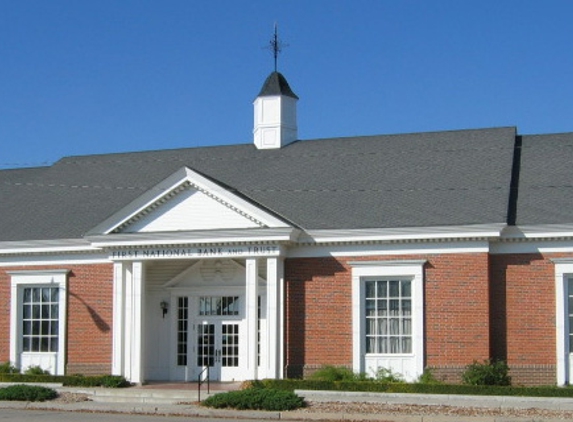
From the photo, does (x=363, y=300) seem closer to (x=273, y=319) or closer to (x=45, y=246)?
(x=273, y=319)

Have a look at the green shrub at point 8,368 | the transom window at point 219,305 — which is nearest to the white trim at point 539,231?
the transom window at point 219,305

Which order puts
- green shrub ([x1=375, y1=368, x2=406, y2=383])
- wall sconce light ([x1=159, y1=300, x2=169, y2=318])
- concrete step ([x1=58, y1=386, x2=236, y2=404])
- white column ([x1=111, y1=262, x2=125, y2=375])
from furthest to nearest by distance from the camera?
wall sconce light ([x1=159, y1=300, x2=169, y2=318]) < white column ([x1=111, y1=262, x2=125, y2=375]) < green shrub ([x1=375, y1=368, x2=406, y2=383]) < concrete step ([x1=58, y1=386, x2=236, y2=404])

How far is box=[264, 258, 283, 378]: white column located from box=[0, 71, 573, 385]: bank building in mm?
65

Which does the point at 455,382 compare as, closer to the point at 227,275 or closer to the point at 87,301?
the point at 227,275

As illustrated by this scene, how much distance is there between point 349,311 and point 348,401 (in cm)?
393

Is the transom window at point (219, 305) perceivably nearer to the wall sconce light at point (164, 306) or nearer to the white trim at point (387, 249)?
the wall sconce light at point (164, 306)

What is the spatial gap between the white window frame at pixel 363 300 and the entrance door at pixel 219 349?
417 centimetres

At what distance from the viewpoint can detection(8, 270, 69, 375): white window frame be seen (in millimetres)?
31312

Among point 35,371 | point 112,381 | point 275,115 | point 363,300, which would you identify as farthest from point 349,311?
point 35,371

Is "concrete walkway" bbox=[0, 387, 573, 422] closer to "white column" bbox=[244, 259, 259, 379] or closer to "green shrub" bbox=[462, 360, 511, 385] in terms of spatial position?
"green shrub" bbox=[462, 360, 511, 385]

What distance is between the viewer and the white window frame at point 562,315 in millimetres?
26531

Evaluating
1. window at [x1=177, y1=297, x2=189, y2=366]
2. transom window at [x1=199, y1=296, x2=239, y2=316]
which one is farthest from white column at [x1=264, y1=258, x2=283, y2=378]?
window at [x1=177, y1=297, x2=189, y2=366]

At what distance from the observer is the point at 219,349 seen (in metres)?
30.6

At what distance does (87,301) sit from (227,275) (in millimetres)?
4387
